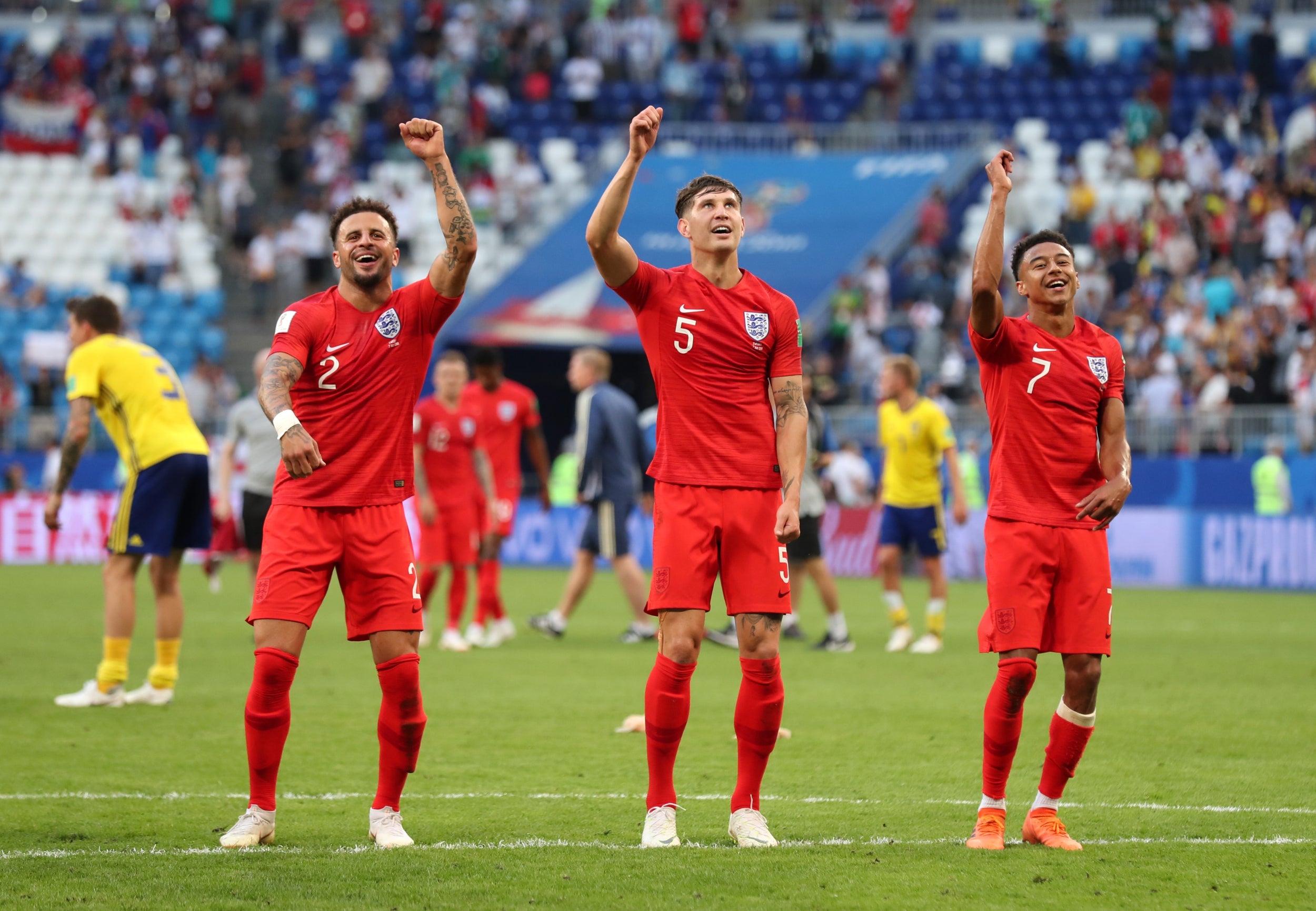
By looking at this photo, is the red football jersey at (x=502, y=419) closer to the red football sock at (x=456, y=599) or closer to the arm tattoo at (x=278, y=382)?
the red football sock at (x=456, y=599)

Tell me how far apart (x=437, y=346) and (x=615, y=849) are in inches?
915

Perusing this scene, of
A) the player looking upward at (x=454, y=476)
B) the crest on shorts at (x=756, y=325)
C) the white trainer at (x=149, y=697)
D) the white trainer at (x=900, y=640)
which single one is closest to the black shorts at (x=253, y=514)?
the player looking upward at (x=454, y=476)

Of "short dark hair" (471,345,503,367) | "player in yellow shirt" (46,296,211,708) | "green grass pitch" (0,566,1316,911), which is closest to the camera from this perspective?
"green grass pitch" (0,566,1316,911)

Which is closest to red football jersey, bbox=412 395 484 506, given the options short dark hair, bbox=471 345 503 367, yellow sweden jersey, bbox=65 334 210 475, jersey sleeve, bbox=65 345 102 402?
short dark hair, bbox=471 345 503 367

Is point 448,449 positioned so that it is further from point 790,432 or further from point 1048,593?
point 1048,593

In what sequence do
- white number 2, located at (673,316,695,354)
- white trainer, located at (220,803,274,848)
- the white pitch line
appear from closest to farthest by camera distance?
the white pitch line
white trainer, located at (220,803,274,848)
white number 2, located at (673,316,695,354)

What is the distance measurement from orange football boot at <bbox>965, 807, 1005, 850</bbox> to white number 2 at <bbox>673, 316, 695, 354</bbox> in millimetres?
2049

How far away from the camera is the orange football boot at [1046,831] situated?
623 centimetres

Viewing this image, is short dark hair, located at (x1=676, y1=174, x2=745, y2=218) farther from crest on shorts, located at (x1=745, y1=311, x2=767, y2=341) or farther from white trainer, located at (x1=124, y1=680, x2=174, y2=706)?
white trainer, located at (x1=124, y1=680, x2=174, y2=706)

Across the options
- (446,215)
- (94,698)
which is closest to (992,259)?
(446,215)

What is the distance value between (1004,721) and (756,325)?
1.76 meters

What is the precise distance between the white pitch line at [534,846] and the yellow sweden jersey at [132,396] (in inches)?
165

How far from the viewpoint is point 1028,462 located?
6520mm

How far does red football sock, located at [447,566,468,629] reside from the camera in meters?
14.0
